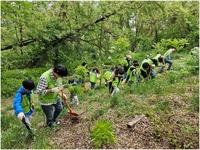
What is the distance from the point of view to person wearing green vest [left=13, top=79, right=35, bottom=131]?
4.46 m

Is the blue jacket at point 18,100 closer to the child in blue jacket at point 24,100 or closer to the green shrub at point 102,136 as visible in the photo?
the child in blue jacket at point 24,100

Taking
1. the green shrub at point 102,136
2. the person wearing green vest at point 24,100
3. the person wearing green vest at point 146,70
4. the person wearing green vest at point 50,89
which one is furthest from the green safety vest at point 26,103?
the person wearing green vest at point 146,70

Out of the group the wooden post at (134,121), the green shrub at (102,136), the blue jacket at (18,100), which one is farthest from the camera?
the wooden post at (134,121)

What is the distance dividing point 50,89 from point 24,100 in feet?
2.09

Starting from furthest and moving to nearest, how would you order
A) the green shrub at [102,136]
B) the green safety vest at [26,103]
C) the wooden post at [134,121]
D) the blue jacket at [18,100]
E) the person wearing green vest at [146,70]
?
the person wearing green vest at [146,70]
the green safety vest at [26,103]
the wooden post at [134,121]
the blue jacket at [18,100]
the green shrub at [102,136]

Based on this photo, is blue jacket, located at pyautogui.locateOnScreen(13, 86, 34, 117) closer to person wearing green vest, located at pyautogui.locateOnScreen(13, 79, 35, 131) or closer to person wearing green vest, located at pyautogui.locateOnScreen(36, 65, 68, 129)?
person wearing green vest, located at pyautogui.locateOnScreen(13, 79, 35, 131)

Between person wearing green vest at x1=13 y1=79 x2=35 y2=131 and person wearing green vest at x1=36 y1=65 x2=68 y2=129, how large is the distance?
0.21m

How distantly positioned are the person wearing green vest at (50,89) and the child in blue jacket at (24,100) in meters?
0.21

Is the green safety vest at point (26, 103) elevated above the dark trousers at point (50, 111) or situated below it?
above

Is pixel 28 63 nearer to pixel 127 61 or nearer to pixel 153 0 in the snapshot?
pixel 127 61

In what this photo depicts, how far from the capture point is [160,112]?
16.8 ft

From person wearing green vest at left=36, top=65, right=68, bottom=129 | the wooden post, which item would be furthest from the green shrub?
person wearing green vest at left=36, top=65, right=68, bottom=129

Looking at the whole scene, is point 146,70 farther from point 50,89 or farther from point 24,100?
point 24,100

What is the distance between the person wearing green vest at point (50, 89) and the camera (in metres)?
4.73
